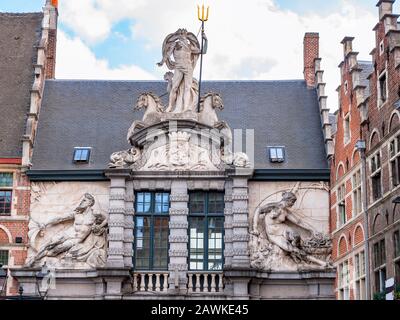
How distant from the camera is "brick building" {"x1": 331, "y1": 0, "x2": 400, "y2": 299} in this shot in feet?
89.9

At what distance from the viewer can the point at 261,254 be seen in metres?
29.5

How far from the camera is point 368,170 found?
29734 mm

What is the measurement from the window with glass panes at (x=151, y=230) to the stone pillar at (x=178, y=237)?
365mm

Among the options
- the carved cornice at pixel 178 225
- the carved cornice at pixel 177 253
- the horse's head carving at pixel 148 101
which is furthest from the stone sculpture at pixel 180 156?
the carved cornice at pixel 177 253

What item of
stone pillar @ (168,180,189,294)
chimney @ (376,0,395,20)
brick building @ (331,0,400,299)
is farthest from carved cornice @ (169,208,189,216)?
chimney @ (376,0,395,20)

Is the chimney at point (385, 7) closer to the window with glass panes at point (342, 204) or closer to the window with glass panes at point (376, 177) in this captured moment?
the window with glass panes at point (376, 177)

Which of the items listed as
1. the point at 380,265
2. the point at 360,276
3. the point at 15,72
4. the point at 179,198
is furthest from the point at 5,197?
the point at 380,265

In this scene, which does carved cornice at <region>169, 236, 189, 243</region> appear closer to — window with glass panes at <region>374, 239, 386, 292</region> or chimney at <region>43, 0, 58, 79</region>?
window with glass panes at <region>374, 239, 386, 292</region>

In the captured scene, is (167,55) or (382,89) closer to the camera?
(382,89)

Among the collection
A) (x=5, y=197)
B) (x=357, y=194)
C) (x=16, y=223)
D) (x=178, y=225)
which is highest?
(x=357, y=194)

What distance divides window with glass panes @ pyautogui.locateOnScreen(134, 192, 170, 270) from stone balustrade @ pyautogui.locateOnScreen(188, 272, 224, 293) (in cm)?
104

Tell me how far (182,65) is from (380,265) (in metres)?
9.42

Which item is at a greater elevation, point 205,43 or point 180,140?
point 205,43

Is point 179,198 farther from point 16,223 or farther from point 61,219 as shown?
point 16,223
